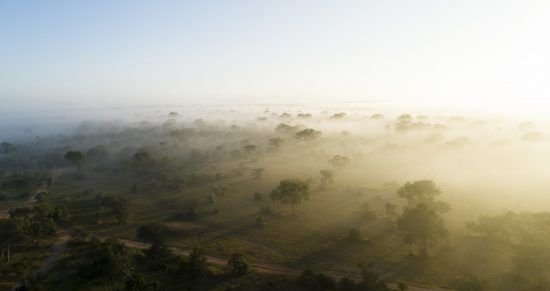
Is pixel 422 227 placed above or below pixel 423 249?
above

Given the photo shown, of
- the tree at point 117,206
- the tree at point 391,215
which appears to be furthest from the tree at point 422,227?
the tree at point 117,206

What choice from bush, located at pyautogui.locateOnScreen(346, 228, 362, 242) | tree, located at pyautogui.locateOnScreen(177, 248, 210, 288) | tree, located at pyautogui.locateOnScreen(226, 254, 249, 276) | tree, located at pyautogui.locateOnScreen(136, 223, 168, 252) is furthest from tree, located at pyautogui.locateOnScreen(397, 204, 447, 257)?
tree, located at pyautogui.locateOnScreen(136, 223, 168, 252)

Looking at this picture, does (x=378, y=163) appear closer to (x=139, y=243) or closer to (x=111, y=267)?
(x=139, y=243)

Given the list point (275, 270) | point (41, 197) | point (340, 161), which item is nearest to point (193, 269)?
point (275, 270)

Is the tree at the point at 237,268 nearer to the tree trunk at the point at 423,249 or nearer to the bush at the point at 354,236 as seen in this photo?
the bush at the point at 354,236

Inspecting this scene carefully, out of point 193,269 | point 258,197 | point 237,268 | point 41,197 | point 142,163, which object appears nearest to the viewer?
point 193,269

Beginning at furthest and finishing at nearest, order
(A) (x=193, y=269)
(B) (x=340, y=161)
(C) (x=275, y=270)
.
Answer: (B) (x=340, y=161) → (C) (x=275, y=270) → (A) (x=193, y=269)

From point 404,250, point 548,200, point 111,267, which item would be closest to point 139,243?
point 111,267

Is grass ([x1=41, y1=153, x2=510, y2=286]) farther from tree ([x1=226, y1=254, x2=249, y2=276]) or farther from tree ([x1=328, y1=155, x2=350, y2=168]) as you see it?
tree ([x1=328, y1=155, x2=350, y2=168])

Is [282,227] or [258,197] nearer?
[282,227]

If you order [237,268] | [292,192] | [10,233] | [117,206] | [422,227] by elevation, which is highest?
[422,227]

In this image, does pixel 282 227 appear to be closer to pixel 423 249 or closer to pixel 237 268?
pixel 237 268
